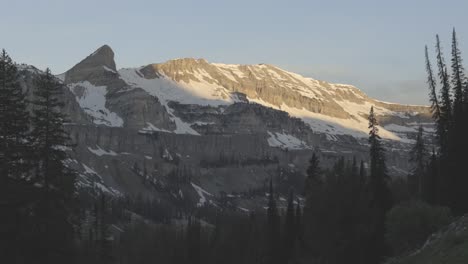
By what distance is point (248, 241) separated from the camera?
134 meters

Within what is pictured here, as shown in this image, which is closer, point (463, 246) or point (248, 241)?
point (463, 246)

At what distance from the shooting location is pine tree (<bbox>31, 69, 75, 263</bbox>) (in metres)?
41.7

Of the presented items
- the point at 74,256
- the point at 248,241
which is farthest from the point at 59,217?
the point at 248,241

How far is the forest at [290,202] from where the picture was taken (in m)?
41.0

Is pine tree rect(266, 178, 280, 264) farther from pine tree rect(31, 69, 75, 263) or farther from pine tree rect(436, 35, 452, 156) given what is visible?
pine tree rect(31, 69, 75, 263)

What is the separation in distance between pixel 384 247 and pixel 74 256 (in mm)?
33317

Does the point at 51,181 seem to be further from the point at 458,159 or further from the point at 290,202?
the point at 290,202

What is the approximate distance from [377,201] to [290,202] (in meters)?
28.0

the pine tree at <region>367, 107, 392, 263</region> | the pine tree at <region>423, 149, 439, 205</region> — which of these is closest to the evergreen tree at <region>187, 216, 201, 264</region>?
the pine tree at <region>367, 107, 392, 263</region>

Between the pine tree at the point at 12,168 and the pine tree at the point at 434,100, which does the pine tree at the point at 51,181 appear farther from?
the pine tree at the point at 434,100

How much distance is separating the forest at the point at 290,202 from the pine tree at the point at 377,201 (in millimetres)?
105

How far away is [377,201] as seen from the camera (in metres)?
74.4

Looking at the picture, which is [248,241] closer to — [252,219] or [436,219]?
[252,219]

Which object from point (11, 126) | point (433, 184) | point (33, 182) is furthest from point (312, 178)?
point (11, 126)
